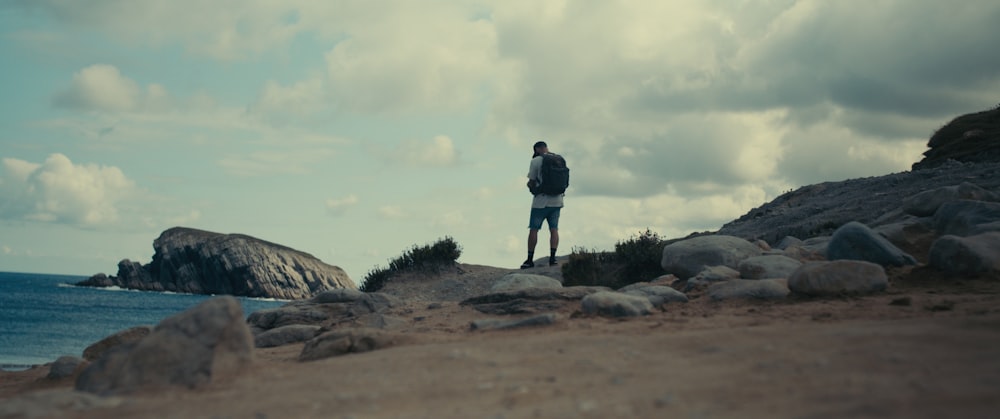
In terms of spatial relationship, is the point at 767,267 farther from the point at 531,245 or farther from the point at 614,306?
the point at 531,245

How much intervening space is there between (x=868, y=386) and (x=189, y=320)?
16.9 feet

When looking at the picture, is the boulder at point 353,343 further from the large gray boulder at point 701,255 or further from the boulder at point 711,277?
the large gray boulder at point 701,255

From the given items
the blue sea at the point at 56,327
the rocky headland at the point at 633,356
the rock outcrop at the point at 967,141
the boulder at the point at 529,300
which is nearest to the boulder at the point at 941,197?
the rocky headland at the point at 633,356

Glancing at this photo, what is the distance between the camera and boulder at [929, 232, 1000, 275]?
10.0 meters

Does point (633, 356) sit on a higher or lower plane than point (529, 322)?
lower

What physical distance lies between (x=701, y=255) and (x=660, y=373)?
24.6ft

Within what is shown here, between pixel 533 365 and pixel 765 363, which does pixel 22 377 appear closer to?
pixel 533 365

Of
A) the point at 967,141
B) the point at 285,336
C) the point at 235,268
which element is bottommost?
the point at 285,336

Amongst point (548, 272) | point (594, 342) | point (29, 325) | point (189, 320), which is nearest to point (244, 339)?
point (189, 320)

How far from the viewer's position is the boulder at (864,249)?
11.3m

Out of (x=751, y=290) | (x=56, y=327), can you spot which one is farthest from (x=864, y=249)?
(x=56, y=327)

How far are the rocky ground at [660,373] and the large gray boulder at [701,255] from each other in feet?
12.5

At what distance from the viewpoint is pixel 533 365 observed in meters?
6.34

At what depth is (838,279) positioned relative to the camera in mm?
9438
